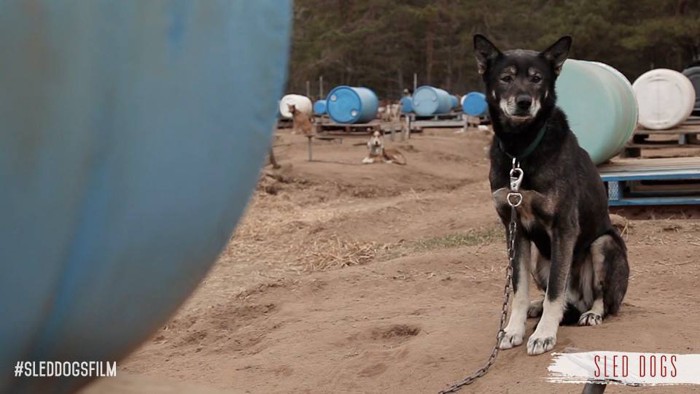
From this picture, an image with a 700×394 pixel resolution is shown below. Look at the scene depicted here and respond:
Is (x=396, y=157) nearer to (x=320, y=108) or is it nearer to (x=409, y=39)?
(x=320, y=108)

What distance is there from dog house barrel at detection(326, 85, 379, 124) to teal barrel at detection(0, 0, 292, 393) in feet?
76.9

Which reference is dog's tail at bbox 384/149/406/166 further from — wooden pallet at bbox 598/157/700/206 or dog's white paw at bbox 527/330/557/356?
dog's white paw at bbox 527/330/557/356

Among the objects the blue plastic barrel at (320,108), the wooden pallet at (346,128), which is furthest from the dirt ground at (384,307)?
the blue plastic barrel at (320,108)

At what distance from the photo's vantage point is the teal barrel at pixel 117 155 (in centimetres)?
109

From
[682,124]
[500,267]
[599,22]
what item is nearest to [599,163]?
[500,267]

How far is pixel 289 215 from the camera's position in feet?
40.4

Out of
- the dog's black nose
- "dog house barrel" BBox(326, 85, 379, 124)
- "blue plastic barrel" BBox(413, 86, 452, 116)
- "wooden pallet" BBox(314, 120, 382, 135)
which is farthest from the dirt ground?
"blue plastic barrel" BBox(413, 86, 452, 116)

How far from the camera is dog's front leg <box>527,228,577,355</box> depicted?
4496mm

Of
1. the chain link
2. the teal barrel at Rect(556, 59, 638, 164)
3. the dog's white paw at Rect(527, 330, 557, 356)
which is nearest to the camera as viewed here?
the chain link

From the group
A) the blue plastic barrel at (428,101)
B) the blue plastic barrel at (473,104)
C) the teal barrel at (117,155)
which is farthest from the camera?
the blue plastic barrel at (428,101)

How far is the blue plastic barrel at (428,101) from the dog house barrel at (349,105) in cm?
514

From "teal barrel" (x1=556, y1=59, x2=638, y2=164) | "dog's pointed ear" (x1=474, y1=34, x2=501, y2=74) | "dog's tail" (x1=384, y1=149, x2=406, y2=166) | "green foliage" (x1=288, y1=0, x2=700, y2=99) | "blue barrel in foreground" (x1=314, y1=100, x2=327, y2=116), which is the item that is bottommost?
"dog's tail" (x1=384, y1=149, x2=406, y2=166)

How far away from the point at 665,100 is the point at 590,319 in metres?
11.1

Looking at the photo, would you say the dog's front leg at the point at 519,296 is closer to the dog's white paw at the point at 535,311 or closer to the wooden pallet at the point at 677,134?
the dog's white paw at the point at 535,311
